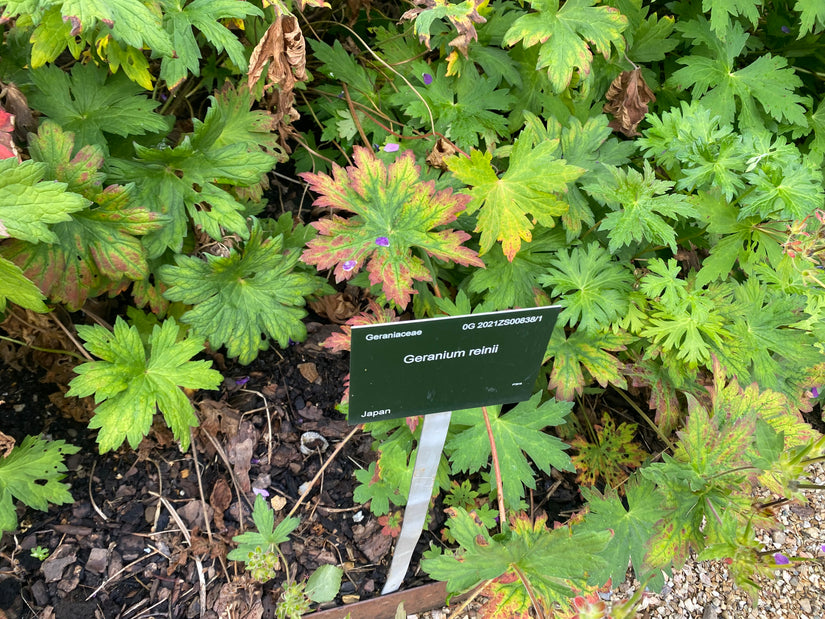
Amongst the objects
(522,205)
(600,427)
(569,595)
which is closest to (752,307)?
(600,427)

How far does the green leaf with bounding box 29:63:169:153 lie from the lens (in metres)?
1.52

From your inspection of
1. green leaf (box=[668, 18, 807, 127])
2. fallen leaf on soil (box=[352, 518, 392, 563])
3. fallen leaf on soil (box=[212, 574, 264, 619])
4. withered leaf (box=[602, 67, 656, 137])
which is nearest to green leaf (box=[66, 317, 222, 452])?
fallen leaf on soil (box=[212, 574, 264, 619])

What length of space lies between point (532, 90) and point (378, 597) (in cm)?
160

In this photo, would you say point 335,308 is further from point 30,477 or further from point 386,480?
point 30,477

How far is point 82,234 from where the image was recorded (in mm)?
1412

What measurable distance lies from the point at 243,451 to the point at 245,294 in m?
0.51

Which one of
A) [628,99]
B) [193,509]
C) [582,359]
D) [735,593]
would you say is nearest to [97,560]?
[193,509]

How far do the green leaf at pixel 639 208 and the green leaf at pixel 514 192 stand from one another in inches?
5.7

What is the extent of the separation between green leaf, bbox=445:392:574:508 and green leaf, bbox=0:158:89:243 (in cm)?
104

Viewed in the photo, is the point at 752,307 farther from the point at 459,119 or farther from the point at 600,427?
the point at 459,119

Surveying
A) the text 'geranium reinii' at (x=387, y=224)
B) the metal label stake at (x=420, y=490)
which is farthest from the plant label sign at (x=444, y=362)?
the text 'geranium reinii' at (x=387, y=224)

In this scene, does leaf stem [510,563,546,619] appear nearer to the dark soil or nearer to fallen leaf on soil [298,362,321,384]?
the dark soil

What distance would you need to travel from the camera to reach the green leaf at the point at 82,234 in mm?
1367

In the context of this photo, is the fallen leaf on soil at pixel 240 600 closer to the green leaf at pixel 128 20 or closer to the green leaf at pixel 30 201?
the green leaf at pixel 30 201
